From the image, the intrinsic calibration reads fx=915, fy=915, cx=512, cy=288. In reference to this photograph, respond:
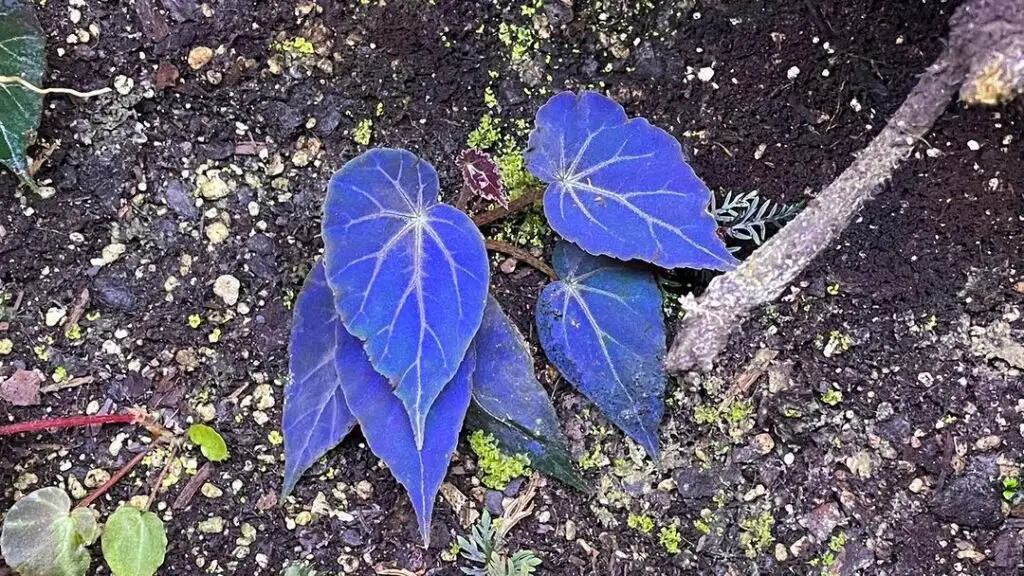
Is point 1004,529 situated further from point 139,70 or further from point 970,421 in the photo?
point 139,70

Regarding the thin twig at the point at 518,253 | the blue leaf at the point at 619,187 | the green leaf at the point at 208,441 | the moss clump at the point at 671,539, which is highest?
the blue leaf at the point at 619,187

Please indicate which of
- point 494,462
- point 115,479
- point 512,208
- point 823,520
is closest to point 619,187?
point 512,208

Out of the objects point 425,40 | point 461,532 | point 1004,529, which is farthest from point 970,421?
point 425,40

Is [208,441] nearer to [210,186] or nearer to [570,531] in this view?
[210,186]

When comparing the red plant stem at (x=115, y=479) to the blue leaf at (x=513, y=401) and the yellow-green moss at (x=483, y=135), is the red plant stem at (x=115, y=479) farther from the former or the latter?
the yellow-green moss at (x=483, y=135)

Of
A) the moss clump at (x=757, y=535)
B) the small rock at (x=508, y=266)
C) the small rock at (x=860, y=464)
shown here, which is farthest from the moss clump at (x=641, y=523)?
the small rock at (x=508, y=266)

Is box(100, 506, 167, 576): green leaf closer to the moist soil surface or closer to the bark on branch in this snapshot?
the moist soil surface
